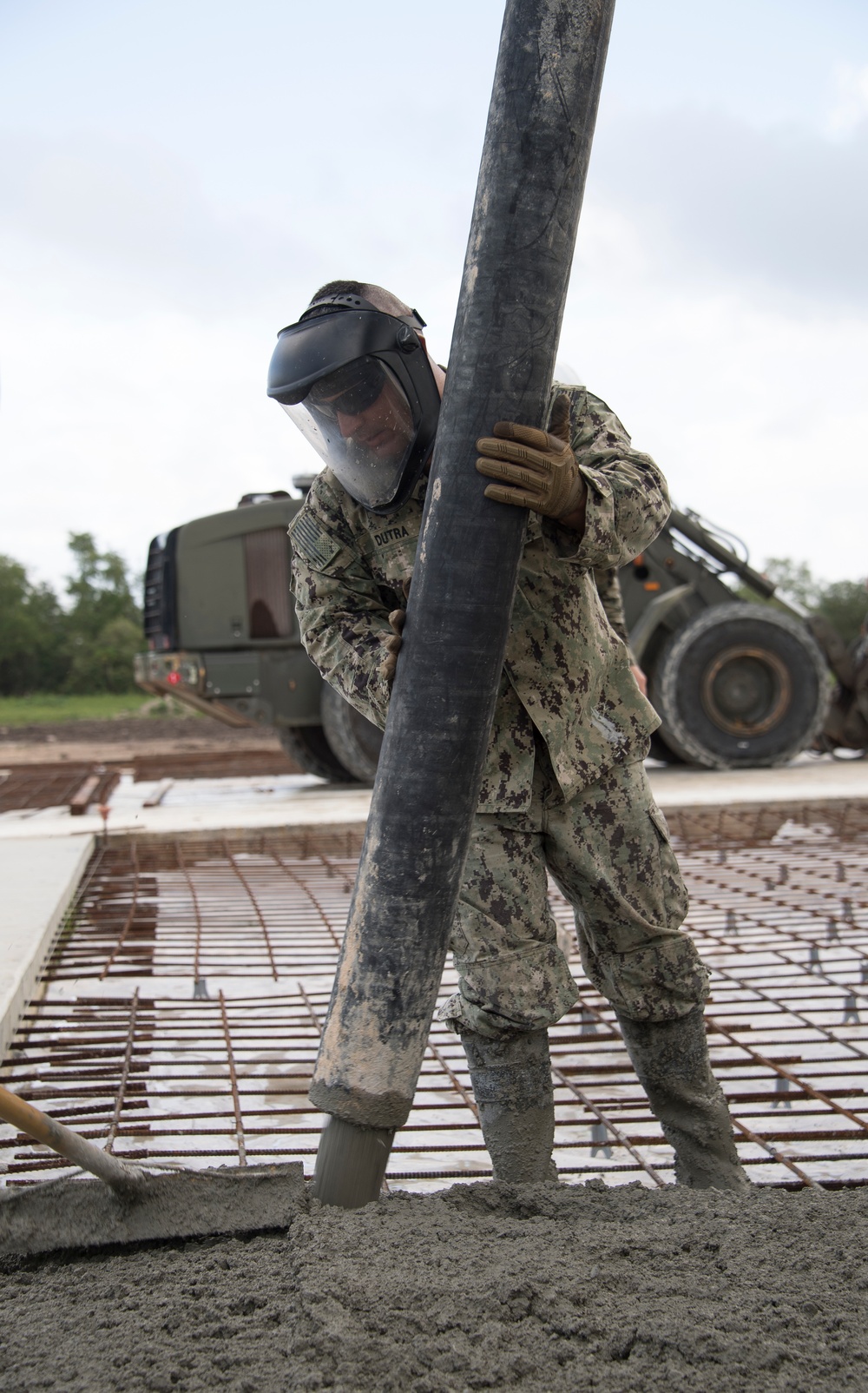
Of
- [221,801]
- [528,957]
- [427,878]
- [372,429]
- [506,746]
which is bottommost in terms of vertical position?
[221,801]

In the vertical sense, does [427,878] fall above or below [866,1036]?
above

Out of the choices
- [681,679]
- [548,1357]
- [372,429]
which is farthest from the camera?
[681,679]

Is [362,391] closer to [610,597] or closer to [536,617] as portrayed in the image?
[536,617]

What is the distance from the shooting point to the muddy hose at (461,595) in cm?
147

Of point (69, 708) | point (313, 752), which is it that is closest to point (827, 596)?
point (69, 708)

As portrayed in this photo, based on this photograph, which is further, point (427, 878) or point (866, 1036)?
point (866, 1036)

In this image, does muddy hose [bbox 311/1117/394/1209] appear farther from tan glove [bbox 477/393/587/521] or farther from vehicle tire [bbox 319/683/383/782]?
vehicle tire [bbox 319/683/383/782]

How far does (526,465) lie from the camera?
1511mm

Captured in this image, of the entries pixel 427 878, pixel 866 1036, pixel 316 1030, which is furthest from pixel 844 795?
pixel 427 878

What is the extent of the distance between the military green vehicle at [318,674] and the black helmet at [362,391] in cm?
436

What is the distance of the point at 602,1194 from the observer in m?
1.59

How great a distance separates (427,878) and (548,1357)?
0.59 meters

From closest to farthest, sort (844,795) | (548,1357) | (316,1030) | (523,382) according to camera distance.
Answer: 1. (548,1357)
2. (523,382)
3. (316,1030)
4. (844,795)

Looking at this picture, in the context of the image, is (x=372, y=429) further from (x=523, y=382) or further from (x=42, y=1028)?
(x=42, y=1028)
